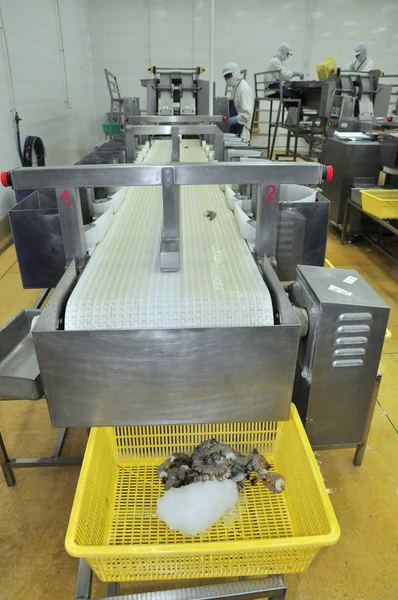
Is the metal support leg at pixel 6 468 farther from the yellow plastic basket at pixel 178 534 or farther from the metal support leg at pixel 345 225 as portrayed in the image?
the metal support leg at pixel 345 225

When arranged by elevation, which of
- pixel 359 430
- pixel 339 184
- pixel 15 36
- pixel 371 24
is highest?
pixel 371 24

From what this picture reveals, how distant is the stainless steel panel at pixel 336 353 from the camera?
1.10m

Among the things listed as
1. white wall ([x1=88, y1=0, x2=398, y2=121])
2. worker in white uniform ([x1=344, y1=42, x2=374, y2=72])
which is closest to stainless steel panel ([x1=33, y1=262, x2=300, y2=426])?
worker in white uniform ([x1=344, y1=42, x2=374, y2=72])

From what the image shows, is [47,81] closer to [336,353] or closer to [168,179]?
[168,179]

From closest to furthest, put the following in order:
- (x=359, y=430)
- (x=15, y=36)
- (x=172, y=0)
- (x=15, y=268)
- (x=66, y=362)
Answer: (x=66, y=362) < (x=359, y=430) < (x=15, y=268) < (x=15, y=36) < (x=172, y=0)

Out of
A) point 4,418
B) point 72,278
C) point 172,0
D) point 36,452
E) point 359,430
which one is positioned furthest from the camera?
point 172,0

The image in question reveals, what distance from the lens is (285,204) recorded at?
136cm

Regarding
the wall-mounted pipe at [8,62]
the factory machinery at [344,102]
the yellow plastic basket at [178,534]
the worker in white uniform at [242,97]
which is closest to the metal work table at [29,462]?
the yellow plastic basket at [178,534]

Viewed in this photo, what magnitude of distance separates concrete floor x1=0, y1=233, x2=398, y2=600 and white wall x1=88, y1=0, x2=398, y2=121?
7358 millimetres

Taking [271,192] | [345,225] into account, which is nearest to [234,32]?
[345,225]

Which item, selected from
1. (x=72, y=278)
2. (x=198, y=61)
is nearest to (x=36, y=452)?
(x=72, y=278)

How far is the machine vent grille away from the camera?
43.7 inches

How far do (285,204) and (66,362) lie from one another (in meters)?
0.85

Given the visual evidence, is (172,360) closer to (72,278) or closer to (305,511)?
(72,278)
